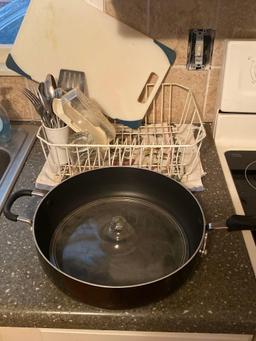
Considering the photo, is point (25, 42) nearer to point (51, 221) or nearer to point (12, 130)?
point (12, 130)

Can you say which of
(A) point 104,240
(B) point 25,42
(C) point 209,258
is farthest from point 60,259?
(B) point 25,42

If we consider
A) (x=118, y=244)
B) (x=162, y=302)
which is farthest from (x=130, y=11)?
(x=162, y=302)

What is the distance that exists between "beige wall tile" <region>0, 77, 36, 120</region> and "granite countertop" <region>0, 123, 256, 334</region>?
1.61 ft

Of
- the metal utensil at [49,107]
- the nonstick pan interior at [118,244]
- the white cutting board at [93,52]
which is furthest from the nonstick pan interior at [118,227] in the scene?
the white cutting board at [93,52]

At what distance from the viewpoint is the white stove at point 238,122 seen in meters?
0.87

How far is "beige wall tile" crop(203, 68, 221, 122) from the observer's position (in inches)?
38.6

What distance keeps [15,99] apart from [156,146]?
0.50m

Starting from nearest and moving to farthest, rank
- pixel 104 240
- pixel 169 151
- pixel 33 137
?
pixel 104 240, pixel 169 151, pixel 33 137

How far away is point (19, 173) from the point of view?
2.96 ft

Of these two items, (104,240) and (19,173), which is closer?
(104,240)

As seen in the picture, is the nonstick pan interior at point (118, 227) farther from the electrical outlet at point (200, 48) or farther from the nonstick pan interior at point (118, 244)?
the electrical outlet at point (200, 48)

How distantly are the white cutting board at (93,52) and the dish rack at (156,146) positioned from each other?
0.06 metres

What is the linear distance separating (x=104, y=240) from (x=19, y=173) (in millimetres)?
333

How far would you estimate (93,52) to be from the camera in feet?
3.05
